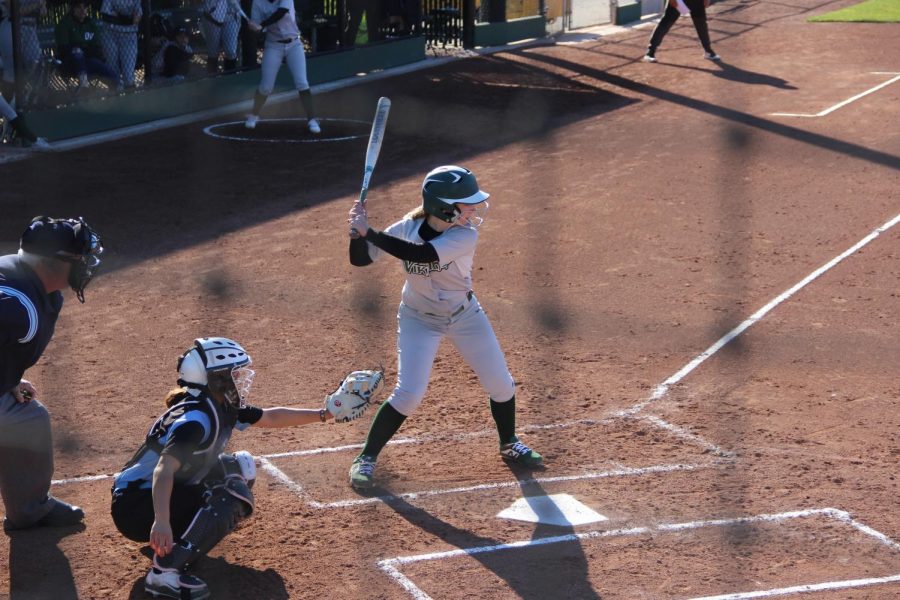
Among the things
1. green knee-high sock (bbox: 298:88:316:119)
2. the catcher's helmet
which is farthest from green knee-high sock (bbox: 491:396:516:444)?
green knee-high sock (bbox: 298:88:316:119)

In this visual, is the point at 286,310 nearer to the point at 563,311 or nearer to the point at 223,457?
the point at 563,311

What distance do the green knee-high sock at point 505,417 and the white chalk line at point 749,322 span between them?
96cm

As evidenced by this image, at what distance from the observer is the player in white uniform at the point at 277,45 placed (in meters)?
14.6

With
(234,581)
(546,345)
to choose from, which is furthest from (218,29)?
(234,581)

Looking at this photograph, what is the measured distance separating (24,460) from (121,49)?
11506 mm

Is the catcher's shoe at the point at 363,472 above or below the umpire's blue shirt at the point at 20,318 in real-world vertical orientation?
below

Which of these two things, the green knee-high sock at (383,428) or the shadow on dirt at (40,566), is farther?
the green knee-high sock at (383,428)

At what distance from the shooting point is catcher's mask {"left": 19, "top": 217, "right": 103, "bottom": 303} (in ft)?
16.7

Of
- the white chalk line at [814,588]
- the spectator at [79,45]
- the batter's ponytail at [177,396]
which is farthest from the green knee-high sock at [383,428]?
the spectator at [79,45]

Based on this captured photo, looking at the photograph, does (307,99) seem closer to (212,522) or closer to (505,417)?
(505,417)

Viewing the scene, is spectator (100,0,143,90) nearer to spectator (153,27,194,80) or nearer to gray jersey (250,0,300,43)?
spectator (153,27,194,80)

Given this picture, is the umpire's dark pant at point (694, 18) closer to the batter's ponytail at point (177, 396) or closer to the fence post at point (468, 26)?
the fence post at point (468, 26)

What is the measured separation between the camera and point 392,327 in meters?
8.70

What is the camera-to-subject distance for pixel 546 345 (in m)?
8.31
